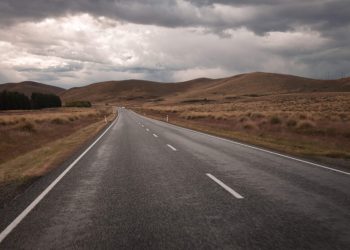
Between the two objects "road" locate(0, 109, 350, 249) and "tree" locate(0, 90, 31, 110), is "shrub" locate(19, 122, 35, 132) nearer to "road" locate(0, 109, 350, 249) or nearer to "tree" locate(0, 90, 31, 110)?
"road" locate(0, 109, 350, 249)

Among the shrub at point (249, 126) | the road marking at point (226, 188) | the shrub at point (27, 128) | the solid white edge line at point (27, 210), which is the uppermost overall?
the solid white edge line at point (27, 210)

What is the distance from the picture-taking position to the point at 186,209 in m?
6.12

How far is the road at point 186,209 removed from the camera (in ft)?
15.4

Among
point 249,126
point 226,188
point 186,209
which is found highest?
point 186,209

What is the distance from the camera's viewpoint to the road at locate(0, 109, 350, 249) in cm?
469

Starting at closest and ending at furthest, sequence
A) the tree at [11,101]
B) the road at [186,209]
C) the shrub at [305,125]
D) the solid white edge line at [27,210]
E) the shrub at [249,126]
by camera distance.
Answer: the road at [186,209], the solid white edge line at [27,210], the shrub at [305,125], the shrub at [249,126], the tree at [11,101]

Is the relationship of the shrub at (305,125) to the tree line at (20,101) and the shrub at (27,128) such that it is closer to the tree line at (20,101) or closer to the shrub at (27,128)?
the shrub at (27,128)

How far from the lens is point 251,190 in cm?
749

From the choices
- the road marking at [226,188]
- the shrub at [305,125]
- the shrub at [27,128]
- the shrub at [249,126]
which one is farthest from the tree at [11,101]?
the road marking at [226,188]

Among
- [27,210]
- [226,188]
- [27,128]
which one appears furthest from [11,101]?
[226,188]

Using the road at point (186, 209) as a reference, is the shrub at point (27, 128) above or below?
below

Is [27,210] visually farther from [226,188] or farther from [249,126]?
[249,126]

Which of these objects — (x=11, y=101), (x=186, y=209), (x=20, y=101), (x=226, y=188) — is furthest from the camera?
(x=20, y=101)

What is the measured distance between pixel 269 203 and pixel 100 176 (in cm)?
456
